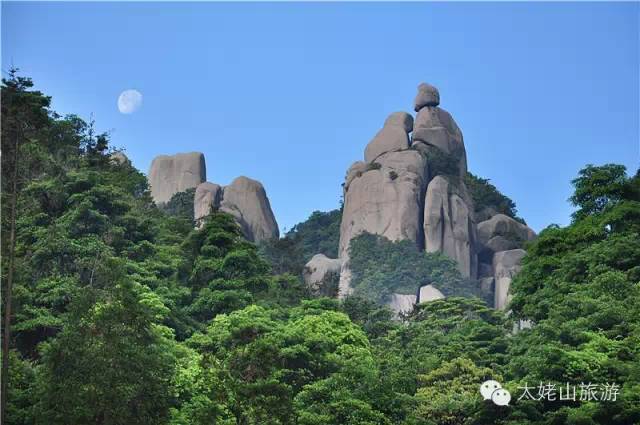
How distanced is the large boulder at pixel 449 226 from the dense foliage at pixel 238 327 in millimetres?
9686

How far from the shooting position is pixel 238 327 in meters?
20.8

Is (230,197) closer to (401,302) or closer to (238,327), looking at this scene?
(401,302)

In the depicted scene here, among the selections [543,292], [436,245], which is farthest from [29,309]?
[436,245]

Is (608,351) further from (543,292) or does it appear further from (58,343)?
(58,343)

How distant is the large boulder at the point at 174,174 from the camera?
47.9m

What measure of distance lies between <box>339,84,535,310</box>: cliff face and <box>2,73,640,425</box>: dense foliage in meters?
9.98

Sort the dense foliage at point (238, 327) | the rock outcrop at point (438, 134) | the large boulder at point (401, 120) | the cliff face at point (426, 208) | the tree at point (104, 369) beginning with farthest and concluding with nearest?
the large boulder at point (401, 120)
the rock outcrop at point (438, 134)
the cliff face at point (426, 208)
the dense foliage at point (238, 327)
the tree at point (104, 369)

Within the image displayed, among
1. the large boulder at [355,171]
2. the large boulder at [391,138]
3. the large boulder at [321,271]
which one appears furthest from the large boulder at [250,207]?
the large boulder at [391,138]

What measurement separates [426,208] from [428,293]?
436 cm

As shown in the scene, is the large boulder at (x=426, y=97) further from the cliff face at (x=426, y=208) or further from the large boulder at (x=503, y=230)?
the large boulder at (x=503, y=230)

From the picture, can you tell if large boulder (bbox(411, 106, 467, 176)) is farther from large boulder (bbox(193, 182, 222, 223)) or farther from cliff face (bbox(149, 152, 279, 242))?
large boulder (bbox(193, 182, 222, 223))

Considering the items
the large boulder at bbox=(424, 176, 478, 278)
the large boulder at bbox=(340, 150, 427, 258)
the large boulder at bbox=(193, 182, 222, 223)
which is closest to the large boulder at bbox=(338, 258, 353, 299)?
the large boulder at bbox=(340, 150, 427, 258)

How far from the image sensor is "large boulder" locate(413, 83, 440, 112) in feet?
158

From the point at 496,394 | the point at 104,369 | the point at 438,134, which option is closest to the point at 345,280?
the point at 438,134
